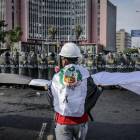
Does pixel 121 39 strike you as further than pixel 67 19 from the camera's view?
Yes

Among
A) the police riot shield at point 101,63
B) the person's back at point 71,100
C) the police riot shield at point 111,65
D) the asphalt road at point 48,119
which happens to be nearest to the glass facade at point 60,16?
the police riot shield at point 101,63

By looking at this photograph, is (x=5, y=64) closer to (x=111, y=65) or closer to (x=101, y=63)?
(x=101, y=63)

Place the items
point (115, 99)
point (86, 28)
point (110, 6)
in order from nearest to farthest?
point (115, 99) < point (86, 28) < point (110, 6)

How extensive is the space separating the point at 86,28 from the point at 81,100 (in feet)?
285

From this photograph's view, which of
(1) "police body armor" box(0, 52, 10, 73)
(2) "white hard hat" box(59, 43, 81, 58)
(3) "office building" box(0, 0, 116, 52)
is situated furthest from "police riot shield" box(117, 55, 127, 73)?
(3) "office building" box(0, 0, 116, 52)

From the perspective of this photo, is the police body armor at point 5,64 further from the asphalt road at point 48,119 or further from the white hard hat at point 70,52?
the white hard hat at point 70,52

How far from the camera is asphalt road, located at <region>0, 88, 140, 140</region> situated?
16.0 feet

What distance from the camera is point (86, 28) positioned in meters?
86.6

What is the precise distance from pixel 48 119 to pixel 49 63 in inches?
382

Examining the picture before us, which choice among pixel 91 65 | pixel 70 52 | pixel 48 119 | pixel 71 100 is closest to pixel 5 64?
pixel 91 65

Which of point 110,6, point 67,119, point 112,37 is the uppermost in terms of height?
point 110,6

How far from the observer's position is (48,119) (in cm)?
610

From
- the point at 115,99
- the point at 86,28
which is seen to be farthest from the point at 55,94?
the point at 86,28

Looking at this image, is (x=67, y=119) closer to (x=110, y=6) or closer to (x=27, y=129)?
(x=27, y=129)
